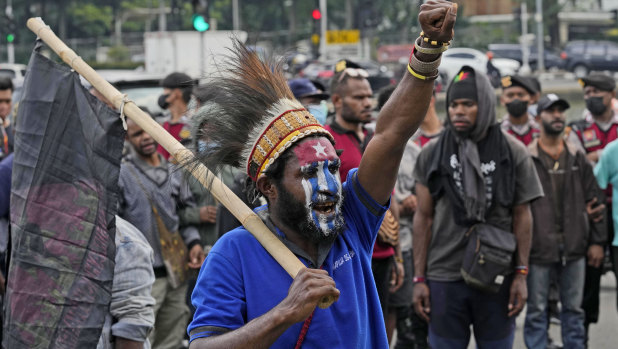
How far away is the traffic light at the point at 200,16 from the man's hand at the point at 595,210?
7745 millimetres

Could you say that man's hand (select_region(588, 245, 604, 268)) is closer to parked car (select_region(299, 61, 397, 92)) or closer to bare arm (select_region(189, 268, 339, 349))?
bare arm (select_region(189, 268, 339, 349))

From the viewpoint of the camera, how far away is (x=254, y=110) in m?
3.23

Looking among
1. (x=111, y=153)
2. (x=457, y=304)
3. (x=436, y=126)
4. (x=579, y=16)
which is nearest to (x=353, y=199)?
(x=111, y=153)

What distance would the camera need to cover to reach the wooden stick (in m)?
3.05

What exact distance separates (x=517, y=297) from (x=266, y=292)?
301 cm

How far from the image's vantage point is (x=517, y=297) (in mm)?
5707

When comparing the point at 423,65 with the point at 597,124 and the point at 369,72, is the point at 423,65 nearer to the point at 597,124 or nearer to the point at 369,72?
the point at 597,124

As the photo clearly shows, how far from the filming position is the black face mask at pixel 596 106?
901cm

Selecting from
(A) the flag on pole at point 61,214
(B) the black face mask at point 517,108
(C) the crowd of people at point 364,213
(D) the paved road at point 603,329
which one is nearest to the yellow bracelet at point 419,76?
(C) the crowd of people at point 364,213

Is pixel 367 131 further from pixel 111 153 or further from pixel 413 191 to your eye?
pixel 111 153

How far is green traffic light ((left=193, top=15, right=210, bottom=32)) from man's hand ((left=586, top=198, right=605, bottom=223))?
7735 millimetres

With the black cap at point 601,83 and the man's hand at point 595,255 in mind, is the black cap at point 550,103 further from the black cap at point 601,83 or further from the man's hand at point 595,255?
the black cap at point 601,83

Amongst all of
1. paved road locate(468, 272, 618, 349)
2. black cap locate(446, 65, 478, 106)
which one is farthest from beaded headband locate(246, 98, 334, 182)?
paved road locate(468, 272, 618, 349)

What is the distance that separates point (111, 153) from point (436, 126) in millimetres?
4750
